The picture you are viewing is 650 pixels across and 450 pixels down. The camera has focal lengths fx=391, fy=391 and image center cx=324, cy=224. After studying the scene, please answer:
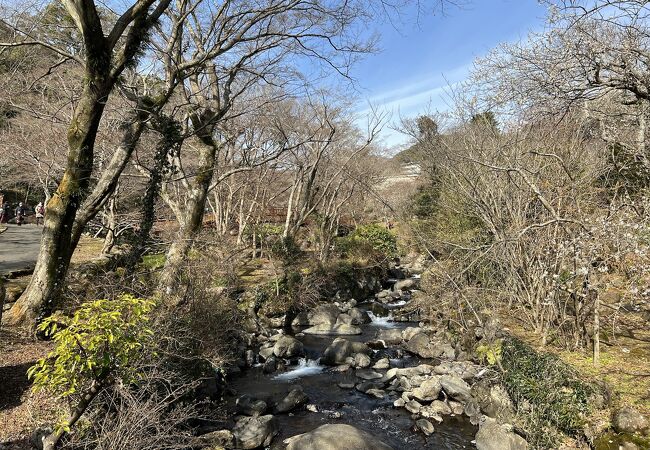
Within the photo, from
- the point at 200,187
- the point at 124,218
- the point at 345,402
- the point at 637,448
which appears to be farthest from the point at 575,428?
the point at 124,218

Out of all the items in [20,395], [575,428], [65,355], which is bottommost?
[575,428]

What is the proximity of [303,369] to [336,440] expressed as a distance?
4.56 metres

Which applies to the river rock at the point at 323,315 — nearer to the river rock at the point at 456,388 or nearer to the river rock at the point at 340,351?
the river rock at the point at 340,351

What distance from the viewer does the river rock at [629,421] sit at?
5.13 metres

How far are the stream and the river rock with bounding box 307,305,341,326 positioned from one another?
1895 millimetres

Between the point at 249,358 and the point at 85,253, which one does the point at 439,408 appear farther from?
the point at 85,253

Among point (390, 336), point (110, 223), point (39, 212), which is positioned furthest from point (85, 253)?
point (390, 336)

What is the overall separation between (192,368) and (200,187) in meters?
5.02

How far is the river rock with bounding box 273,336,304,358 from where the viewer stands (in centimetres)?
1101

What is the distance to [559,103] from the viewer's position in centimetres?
620

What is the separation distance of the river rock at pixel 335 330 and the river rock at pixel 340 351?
74.3 inches

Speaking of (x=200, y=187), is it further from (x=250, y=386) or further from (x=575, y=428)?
(x=575, y=428)

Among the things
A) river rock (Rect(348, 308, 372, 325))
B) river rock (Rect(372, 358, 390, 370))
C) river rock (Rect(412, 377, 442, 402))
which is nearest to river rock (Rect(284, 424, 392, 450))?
river rock (Rect(412, 377, 442, 402))

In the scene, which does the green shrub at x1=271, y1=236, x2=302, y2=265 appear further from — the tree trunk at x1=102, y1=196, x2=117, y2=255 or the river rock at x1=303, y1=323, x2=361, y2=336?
the tree trunk at x1=102, y1=196, x2=117, y2=255
